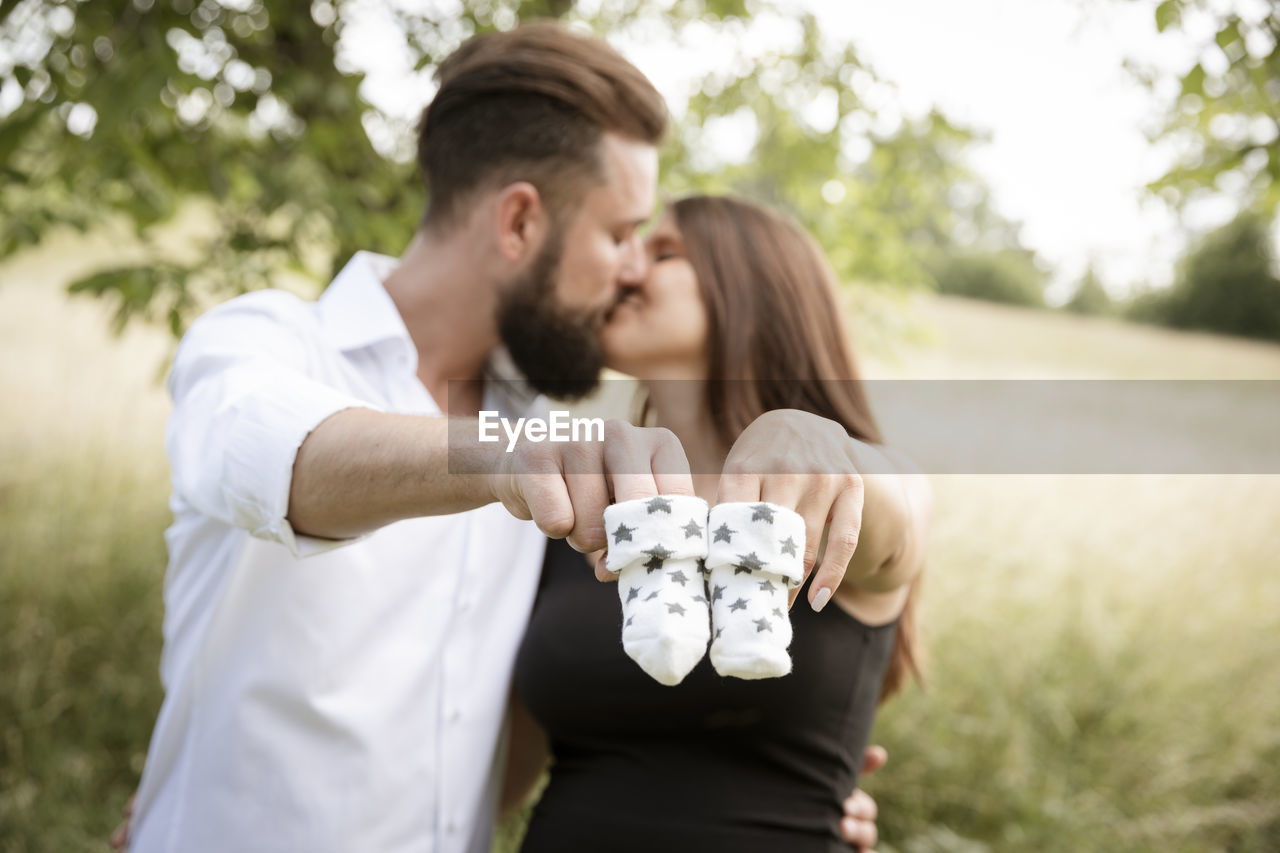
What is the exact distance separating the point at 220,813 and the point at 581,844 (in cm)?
70

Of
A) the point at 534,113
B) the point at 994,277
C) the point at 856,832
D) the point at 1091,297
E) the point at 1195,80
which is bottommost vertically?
the point at 856,832

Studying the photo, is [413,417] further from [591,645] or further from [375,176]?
[375,176]

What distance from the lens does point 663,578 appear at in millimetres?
775

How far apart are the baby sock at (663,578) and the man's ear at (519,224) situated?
1.55m

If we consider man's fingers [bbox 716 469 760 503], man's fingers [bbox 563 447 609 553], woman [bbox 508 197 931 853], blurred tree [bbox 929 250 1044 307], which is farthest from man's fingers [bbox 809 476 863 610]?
blurred tree [bbox 929 250 1044 307]

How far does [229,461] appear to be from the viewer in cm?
118

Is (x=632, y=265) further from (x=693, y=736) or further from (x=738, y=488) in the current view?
(x=738, y=488)

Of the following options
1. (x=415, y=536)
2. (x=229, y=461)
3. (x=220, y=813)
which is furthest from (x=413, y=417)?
(x=220, y=813)

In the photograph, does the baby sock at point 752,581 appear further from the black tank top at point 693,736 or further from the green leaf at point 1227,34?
the green leaf at point 1227,34

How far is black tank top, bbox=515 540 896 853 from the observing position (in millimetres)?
1707

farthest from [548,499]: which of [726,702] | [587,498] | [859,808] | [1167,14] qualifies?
[1167,14]

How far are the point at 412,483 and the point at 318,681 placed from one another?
0.85m

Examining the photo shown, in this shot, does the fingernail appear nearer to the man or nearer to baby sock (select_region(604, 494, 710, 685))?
the man

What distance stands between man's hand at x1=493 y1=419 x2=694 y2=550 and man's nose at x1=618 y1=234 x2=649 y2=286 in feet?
4.70
